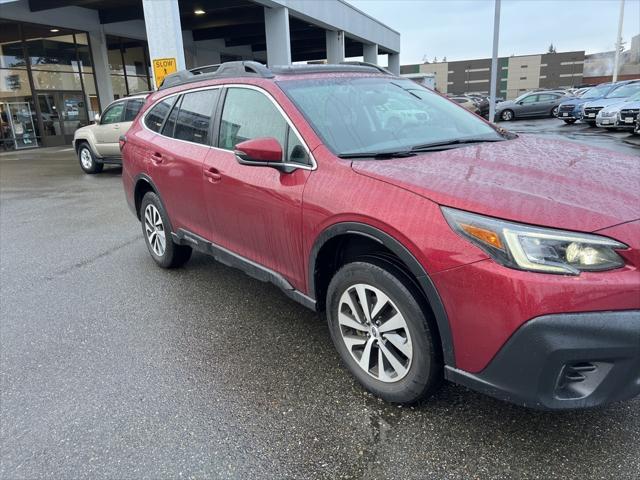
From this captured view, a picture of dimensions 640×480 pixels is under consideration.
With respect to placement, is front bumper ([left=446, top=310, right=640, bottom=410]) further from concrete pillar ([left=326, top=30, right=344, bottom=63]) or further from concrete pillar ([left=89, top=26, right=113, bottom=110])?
concrete pillar ([left=89, top=26, right=113, bottom=110])

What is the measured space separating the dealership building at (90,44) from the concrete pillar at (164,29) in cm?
394

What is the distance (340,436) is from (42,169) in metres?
14.4

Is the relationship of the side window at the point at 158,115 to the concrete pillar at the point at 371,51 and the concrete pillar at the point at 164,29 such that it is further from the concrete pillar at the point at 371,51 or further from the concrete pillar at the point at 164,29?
the concrete pillar at the point at 371,51

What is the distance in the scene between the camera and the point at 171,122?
440 cm

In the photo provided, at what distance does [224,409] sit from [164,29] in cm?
1256

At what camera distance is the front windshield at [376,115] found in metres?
2.95

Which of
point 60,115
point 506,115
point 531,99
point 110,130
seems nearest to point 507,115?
point 506,115

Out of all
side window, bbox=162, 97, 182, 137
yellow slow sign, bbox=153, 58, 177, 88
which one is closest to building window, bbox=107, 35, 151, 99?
yellow slow sign, bbox=153, 58, 177, 88

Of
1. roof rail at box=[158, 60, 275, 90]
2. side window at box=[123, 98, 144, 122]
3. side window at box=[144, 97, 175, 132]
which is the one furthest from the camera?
side window at box=[123, 98, 144, 122]

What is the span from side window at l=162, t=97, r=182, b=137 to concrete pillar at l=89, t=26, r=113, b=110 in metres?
Answer: 20.2

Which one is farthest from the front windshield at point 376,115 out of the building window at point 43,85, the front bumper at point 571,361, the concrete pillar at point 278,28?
the building window at point 43,85

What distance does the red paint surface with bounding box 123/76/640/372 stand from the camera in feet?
6.24

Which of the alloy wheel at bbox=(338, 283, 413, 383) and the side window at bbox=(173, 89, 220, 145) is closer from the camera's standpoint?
the alloy wheel at bbox=(338, 283, 413, 383)

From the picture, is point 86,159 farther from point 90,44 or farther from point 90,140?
point 90,44
